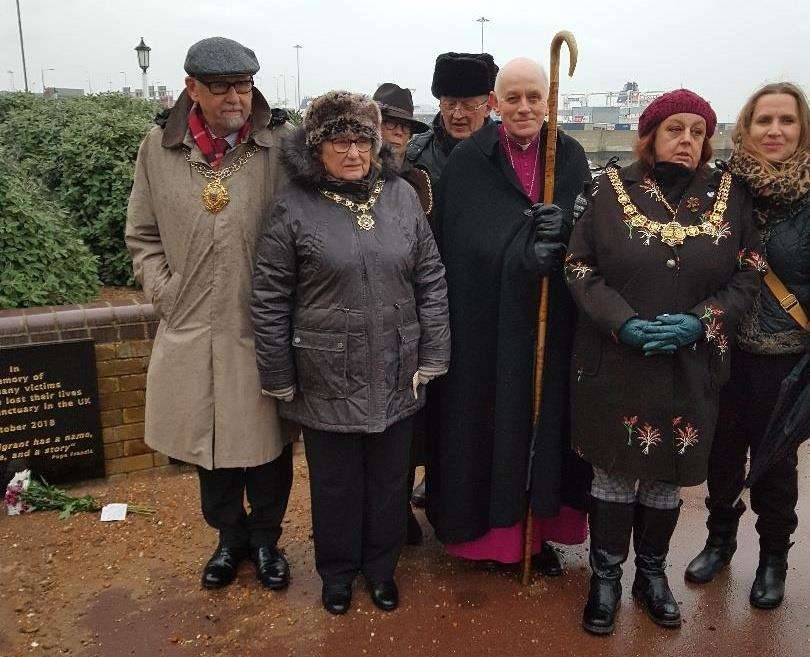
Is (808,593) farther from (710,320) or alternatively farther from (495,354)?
(495,354)

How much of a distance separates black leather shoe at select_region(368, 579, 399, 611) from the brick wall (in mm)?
1733

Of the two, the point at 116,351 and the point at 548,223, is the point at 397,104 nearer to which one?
the point at 548,223

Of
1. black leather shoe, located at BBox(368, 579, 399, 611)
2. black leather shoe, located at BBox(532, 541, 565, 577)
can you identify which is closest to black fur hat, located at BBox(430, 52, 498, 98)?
black leather shoe, located at BBox(532, 541, 565, 577)

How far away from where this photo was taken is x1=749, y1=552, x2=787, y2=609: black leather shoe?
10.1ft

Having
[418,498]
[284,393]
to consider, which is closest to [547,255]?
[284,393]

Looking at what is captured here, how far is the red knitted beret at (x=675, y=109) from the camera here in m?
2.59

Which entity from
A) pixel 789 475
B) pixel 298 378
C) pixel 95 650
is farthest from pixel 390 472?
pixel 789 475

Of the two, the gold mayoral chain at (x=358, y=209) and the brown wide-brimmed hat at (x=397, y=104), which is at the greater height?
the brown wide-brimmed hat at (x=397, y=104)

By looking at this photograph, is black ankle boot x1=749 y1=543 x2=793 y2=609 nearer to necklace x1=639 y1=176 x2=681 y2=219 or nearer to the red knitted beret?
necklace x1=639 y1=176 x2=681 y2=219

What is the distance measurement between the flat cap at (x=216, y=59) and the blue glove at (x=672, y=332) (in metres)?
1.72

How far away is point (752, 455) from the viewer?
3.08 m

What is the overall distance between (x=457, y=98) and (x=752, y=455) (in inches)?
86.7

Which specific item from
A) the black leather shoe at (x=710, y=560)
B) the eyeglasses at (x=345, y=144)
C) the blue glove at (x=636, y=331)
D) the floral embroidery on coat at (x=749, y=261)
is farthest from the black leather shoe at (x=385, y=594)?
the floral embroidery on coat at (x=749, y=261)

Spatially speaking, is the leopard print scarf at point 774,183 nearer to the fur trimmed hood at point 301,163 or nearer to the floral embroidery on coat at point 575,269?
the floral embroidery on coat at point 575,269
